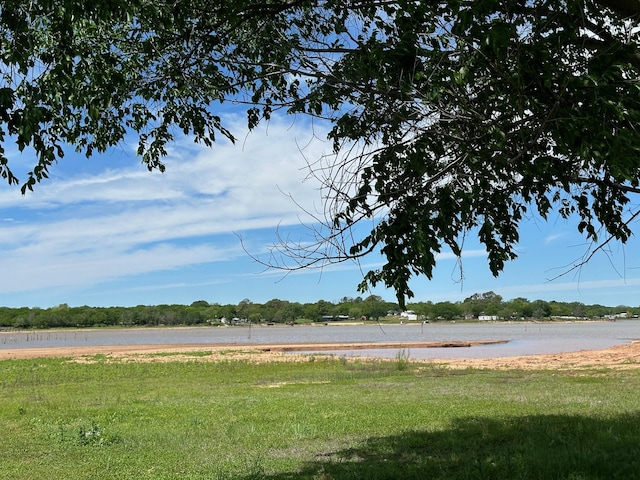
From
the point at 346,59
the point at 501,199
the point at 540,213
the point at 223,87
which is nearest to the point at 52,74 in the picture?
the point at 223,87

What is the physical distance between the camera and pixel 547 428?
10352 millimetres

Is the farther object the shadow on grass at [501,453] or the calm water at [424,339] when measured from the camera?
the calm water at [424,339]

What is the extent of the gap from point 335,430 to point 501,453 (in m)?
3.84

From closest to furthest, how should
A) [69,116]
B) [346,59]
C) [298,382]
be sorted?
[346,59], [69,116], [298,382]

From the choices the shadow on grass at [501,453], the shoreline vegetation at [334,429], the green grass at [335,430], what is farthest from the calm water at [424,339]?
the shadow on grass at [501,453]

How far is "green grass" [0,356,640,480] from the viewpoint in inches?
324

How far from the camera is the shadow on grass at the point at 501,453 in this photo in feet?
24.2

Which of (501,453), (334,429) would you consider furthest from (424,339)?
(501,453)

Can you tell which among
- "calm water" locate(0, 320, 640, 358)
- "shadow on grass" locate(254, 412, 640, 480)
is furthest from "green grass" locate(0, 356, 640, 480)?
"calm water" locate(0, 320, 640, 358)

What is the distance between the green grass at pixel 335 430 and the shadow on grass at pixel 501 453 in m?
0.03

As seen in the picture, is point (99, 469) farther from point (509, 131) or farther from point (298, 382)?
point (298, 382)

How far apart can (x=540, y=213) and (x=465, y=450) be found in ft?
13.8

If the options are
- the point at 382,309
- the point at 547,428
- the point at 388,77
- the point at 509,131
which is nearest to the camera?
the point at 388,77

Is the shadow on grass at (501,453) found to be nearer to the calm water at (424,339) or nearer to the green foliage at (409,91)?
the green foliage at (409,91)
